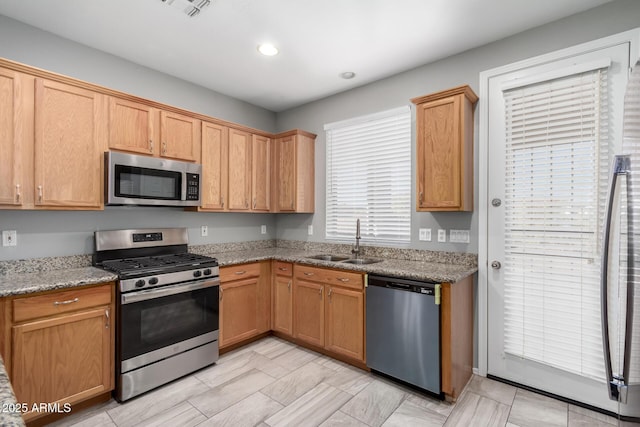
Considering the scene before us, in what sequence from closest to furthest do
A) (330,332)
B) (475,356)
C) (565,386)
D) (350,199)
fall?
(565,386)
(475,356)
(330,332)
(350,199)

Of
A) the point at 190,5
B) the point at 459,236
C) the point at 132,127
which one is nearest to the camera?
the point at 190,5

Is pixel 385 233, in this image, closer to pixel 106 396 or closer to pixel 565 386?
pixel 565 386

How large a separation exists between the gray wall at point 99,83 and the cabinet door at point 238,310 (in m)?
0.77

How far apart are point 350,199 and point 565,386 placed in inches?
94.9

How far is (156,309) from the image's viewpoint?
2410 mm

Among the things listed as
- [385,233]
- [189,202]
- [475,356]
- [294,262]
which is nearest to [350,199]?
[385,233]

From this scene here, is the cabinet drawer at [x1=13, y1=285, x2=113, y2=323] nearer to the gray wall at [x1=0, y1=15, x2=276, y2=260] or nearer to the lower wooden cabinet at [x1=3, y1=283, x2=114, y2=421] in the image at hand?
the lower wooden cabinet at [x1=3, y1=283, x2=114, y2=421]

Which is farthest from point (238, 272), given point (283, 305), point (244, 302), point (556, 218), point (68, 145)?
point (556, 218)

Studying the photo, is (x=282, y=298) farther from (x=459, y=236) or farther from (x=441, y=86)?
(x=441, y=86)

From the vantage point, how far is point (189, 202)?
2992 millimetres

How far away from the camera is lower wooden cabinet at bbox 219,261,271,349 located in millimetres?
2979

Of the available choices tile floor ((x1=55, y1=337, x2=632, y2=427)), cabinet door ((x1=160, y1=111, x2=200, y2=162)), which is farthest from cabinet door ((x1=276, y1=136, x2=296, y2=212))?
tile floor ((x1=55, y1=337, x2=632, y2=427))

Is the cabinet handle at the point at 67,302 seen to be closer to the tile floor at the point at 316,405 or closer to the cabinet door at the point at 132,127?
the tile floor at the point at 316,405

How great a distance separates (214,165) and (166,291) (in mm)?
1389
